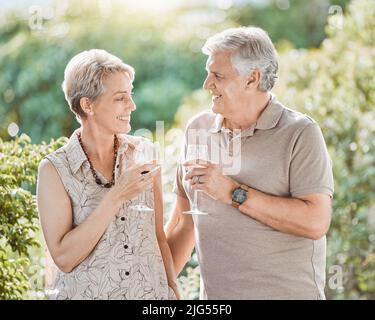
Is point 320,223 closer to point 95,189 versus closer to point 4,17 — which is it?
point 95,189

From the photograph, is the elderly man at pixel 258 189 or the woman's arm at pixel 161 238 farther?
the woman's arm at pixel 161 238

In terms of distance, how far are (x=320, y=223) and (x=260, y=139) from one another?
0.31 meters

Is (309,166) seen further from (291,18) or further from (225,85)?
(291,18)

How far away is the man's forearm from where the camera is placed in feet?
7.28

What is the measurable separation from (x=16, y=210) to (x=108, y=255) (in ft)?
2.46

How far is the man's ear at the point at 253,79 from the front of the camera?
Result: 232 centimetres

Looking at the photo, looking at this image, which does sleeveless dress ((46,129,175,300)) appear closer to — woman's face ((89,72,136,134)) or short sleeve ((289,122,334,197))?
woman's face ((89,72,136,134))

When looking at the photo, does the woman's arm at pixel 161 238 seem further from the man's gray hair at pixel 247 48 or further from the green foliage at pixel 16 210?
the green foliage at pixel 16 210

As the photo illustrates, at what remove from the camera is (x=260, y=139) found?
2.34 metres

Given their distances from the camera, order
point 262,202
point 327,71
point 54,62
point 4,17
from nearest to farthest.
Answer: point 262,202, point 327,71, point 54,62, point 4,17

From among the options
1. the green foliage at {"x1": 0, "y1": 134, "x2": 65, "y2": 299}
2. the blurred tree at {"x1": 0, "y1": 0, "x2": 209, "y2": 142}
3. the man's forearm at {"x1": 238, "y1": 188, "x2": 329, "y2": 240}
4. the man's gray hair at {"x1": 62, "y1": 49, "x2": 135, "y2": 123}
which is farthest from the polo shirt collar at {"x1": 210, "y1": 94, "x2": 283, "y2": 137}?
the blurred tree at {"x1": 0, "y1": 0, "x2": 209, "y2": 142}

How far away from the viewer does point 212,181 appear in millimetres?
2229

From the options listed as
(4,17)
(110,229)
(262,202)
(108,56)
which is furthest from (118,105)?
(4,17)

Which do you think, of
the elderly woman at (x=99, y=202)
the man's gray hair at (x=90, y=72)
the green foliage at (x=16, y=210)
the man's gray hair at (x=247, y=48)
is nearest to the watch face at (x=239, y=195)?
the elderly woman at (x=99, y=202)
